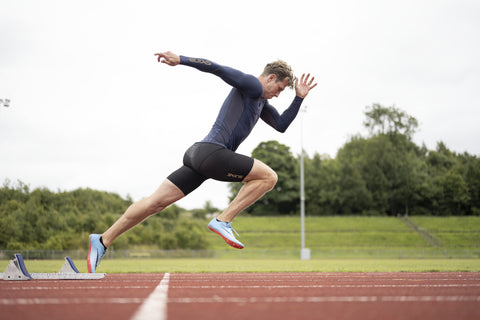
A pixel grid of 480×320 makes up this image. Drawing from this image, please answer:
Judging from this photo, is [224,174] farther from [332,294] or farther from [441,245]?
[441,245]

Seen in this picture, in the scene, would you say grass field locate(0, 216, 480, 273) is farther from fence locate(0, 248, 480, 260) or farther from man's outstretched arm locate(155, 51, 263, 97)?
man's outstretched arm locate(155, 51, 263, 97)

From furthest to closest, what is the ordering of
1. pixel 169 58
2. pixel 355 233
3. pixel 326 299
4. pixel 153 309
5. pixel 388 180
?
pixel 388 180 → pixel 355 233 → pixel 169 58 → pixel 326 299 → pixel 153 309

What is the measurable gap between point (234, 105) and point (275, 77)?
580mm

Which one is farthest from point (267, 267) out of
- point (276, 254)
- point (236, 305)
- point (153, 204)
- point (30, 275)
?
point (276, 254)

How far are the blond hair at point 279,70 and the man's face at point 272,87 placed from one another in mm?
43

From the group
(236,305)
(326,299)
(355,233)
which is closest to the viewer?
(236,305)

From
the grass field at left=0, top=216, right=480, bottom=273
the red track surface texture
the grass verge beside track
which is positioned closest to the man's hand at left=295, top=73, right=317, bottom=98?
the red track surface texture

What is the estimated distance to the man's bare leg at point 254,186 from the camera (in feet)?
16.7

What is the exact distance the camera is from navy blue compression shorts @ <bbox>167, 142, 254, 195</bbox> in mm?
4926

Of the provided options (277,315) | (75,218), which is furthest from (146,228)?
(277,315)

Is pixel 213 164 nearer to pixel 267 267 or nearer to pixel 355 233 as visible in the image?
pixel 267 267

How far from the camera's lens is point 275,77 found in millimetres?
5332

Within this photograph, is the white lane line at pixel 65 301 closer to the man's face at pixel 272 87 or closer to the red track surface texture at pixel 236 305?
the red track surface texture at pixel 236 305

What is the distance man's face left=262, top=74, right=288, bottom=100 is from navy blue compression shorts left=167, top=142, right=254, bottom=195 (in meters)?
0.80
